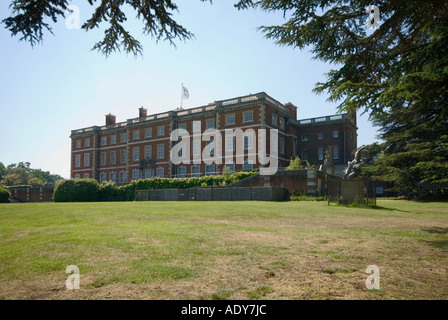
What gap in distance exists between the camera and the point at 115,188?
35.0 meters

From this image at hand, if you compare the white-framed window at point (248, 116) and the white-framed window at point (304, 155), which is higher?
the white-framed window at point (248, 116)

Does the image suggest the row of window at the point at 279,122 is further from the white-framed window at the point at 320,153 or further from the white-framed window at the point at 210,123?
the white-framed window at the point at 210,123

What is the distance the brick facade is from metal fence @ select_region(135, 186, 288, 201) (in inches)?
530

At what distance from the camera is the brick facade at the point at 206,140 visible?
Result: 39.3m

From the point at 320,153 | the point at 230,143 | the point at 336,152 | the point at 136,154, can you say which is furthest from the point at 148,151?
the point at 336,152

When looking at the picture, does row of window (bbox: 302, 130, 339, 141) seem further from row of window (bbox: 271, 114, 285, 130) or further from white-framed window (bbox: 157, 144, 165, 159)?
Answer: white-framed window (bbox: 157, 144, 165, 159)

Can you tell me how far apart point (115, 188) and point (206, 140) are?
46.7ft

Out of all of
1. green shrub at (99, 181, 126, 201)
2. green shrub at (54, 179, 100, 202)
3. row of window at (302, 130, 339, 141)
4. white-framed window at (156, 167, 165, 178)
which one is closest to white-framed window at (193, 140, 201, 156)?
white-framed window at (156, 167, 165, 178)

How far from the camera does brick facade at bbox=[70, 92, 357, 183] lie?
39.3 m

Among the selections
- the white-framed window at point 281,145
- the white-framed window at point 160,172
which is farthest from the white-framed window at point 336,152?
the white-framed window at point 160,172

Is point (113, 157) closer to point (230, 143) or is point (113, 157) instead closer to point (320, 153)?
point (230, 143)

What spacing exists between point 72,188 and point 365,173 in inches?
1153

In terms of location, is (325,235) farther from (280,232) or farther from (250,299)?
(250,299)

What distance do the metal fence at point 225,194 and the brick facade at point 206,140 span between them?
13.5m
